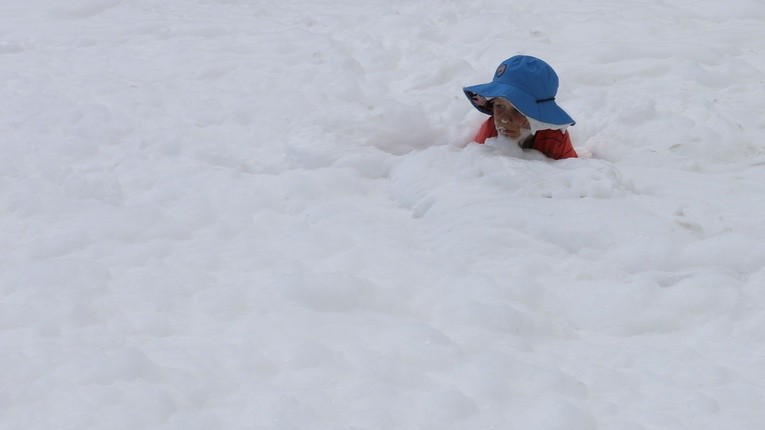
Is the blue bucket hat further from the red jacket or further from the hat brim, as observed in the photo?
the red jacket

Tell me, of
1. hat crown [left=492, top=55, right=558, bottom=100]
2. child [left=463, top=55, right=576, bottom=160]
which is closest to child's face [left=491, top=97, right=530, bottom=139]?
child [left=463, top=55, right=576, bottom=160]

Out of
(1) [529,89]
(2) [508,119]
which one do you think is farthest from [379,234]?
(1) [529,89]

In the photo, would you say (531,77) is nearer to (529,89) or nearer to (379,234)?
(529,89)

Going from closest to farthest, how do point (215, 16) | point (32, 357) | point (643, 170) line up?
point (32, 357) → point (643, 170) → point (215, 16)

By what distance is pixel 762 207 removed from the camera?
12.4ft

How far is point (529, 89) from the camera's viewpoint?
439cm

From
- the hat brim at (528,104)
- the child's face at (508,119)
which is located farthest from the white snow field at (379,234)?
the hat brim at (528,104)

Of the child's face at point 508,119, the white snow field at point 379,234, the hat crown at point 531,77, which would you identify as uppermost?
the hat crown at point 531,77

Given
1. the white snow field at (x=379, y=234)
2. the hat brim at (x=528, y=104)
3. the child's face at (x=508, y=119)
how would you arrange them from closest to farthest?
the white snow field at (x=379, y=234) → the hat brim at (x=528, y=104) → the child's face at (x=508, y=119)

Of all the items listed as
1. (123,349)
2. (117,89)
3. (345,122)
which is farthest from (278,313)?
(117,89)

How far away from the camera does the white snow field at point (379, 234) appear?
2.60m

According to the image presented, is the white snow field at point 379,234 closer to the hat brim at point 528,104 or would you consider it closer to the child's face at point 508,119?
the child's face at point 508,119

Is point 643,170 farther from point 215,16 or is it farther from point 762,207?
point 215,16

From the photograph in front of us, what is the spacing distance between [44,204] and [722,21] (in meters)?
5.16
